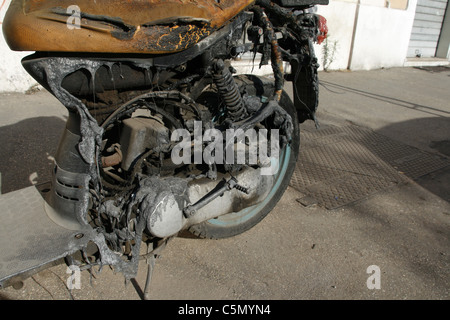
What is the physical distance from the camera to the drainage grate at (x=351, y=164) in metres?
3.46

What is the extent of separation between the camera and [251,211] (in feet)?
8.95

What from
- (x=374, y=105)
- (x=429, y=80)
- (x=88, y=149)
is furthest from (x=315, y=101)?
(x=429, y=80)

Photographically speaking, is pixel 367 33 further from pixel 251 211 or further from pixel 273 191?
pixel 251 211

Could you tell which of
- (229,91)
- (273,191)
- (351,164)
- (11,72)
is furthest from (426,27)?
(229,91)

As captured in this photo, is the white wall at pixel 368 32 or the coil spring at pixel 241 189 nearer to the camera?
the coil spring at pixel 241 189

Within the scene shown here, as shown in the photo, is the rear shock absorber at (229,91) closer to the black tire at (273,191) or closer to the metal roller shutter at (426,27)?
the black tire at (273,191)

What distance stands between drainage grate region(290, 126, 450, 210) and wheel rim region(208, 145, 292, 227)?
23.4 inches

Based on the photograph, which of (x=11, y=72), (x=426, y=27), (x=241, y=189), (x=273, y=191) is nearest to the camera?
(x=241, y=189)

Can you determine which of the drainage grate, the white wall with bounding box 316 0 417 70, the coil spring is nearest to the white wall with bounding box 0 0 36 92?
the drainage grate

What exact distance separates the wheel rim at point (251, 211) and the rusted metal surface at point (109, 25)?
49.2 inches

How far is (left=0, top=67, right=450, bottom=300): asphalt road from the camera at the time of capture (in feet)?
7.43

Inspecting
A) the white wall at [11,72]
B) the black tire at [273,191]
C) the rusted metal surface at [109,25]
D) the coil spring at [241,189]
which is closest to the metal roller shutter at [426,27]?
the black tire at [273,191]

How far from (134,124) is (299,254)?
1489 mm

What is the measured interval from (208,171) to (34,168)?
222 centimetres
